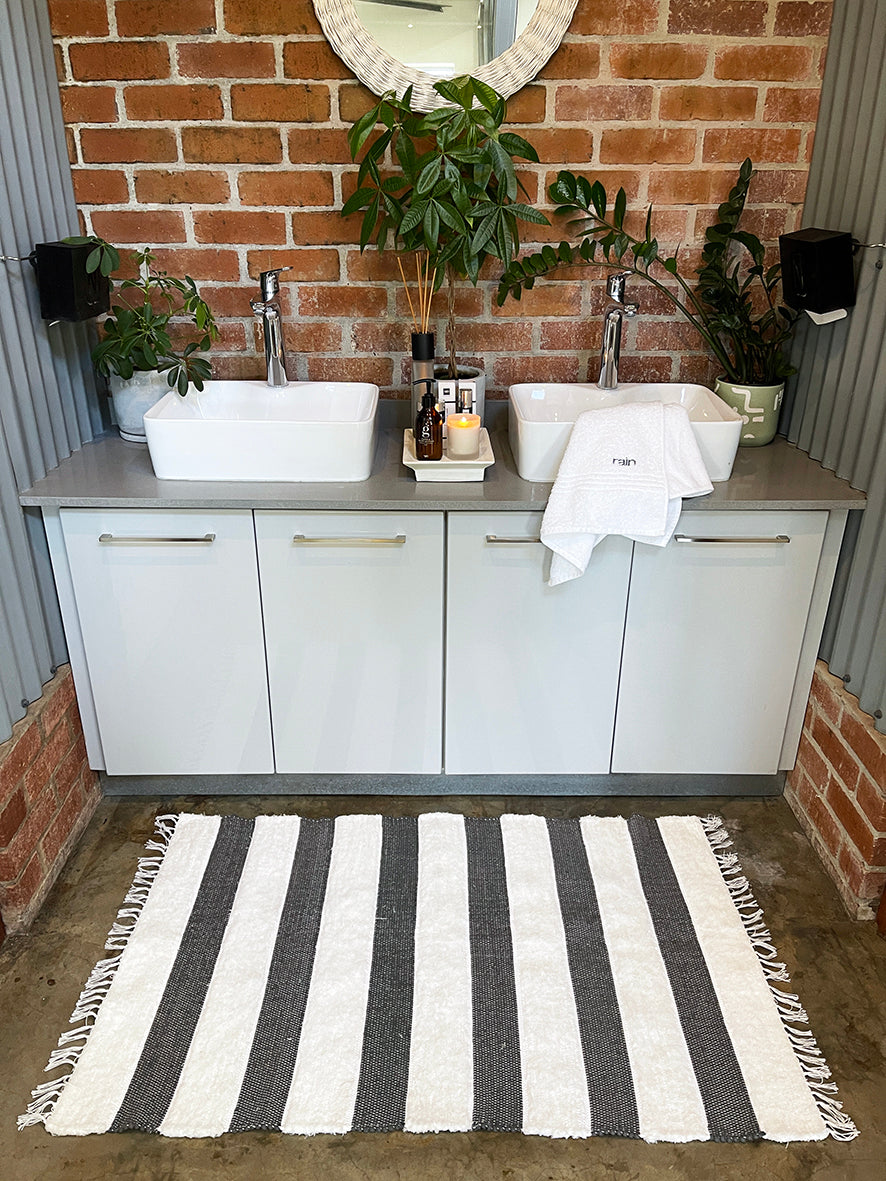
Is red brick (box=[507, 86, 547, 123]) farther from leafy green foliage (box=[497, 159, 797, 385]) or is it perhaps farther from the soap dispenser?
the soap dispenser

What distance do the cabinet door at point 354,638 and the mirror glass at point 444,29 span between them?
42.7 inches

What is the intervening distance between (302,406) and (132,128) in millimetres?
751

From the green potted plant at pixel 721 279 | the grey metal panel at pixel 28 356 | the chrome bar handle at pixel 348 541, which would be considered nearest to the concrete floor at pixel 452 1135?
the grey metal panel at pixel 28 356

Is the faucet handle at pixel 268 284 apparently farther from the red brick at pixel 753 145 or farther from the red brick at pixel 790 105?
the red brick at pixel 790 105

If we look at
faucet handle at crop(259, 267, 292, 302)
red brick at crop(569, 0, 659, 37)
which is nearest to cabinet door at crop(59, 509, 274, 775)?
faucet handle at crop(259, 267, 292, 302)

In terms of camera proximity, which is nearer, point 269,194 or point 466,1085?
point 466,1085

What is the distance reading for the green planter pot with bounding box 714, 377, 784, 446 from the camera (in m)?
2.37

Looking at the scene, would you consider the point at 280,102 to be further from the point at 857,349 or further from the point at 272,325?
the point at 857,349

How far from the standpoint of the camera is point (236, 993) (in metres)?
1.89

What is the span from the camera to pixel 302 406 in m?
2.45

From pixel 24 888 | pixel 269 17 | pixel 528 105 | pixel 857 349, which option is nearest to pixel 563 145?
pixel 528 105

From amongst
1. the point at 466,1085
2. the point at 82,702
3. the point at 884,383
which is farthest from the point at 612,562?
the point at 82,702

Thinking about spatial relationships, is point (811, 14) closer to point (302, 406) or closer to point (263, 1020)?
point (302, 406)

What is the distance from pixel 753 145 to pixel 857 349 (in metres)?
0.61
